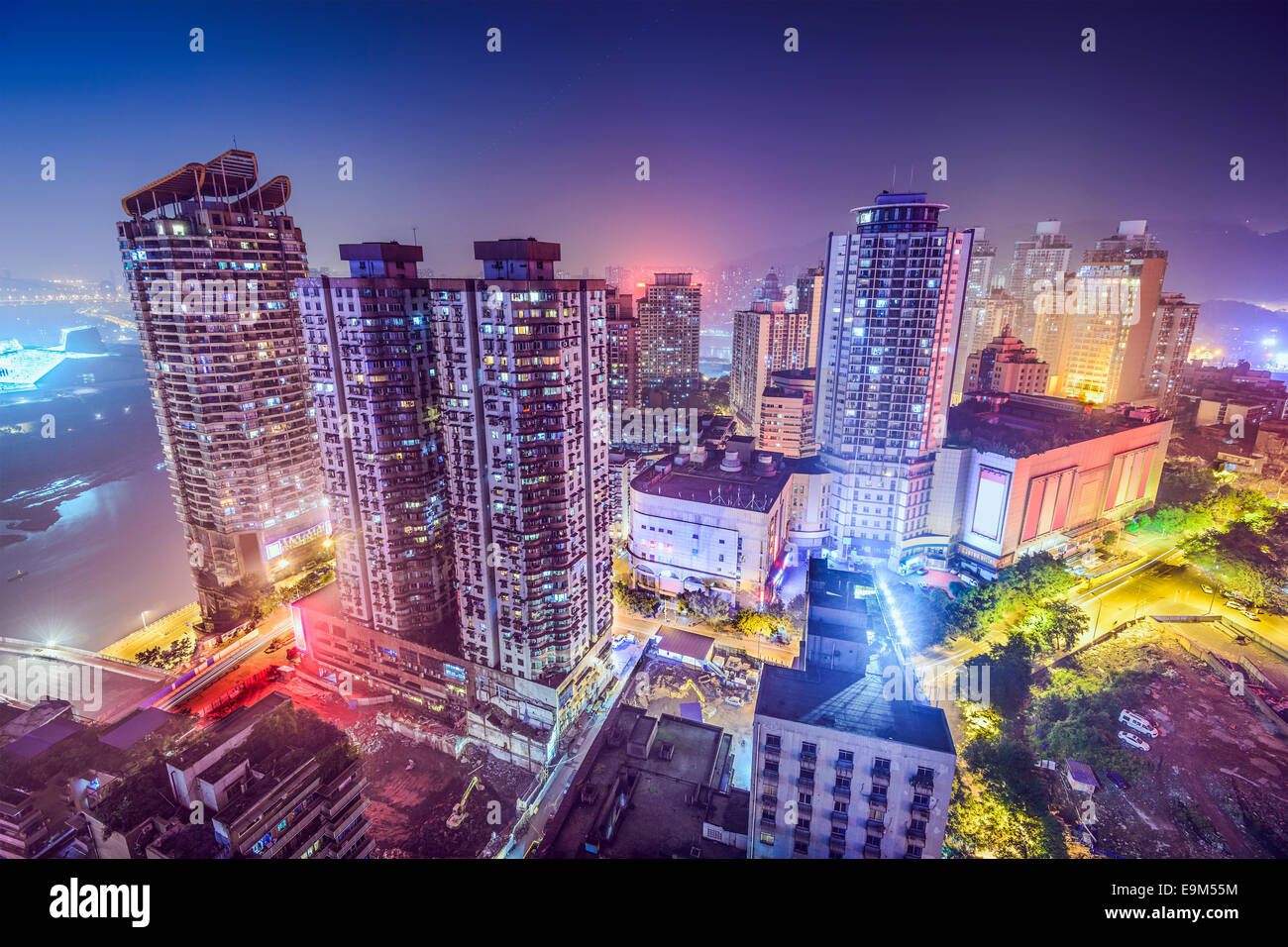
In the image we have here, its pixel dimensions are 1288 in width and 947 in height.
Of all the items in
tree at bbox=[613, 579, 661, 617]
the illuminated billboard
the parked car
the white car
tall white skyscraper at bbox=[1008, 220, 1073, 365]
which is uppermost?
tall white skyscraper at bbox=[1008, 220, 1073, 365]

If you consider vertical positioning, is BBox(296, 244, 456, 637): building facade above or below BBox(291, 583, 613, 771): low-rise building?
above

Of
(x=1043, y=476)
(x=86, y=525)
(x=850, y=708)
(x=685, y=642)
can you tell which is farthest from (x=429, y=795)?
(x=86, y=525)

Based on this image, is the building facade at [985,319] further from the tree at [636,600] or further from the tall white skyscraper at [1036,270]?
the tree at [636,600]

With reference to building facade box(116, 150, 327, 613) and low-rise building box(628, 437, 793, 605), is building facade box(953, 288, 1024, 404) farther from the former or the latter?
building facade box(116, 150, 327, 613)

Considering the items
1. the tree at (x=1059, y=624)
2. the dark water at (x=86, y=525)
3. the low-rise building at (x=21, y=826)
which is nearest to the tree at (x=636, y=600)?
the tree at (x=1059, y=624)

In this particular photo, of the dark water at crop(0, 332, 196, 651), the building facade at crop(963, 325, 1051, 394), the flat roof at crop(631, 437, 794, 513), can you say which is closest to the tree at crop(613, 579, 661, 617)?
the flat roof at crop(631, 437, 794, 513)

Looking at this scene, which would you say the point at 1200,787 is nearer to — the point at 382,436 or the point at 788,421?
the point at 788,421

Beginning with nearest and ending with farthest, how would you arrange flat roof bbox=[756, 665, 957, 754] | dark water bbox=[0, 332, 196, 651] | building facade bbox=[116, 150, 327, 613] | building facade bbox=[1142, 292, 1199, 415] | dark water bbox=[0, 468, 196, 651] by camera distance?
flat roof bbox=[756, 665, 957, 754] < building facade bbox=[116, 150, 327, 613] < dark water bbox=[0, 468, 196, 651] < dark water bbox=[0, 332, 196, 651] < building facade bbox=[1142, 292, 1199, 415]

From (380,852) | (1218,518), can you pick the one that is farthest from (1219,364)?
(380,852)
